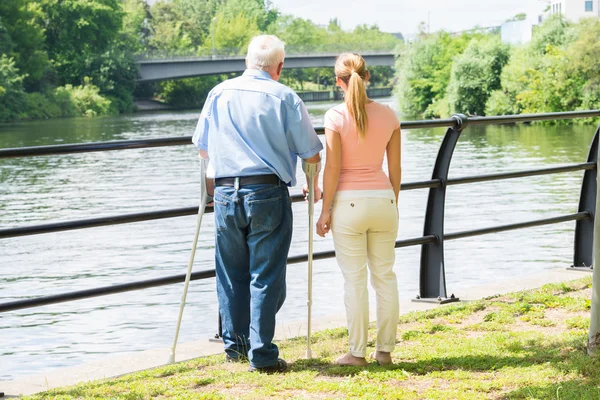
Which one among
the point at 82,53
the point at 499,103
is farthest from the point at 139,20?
the point at 499,103

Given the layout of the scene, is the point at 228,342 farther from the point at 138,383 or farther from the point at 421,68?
the point at 421,68

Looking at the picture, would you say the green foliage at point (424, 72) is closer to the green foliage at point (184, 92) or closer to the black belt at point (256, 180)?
the green foliage at point (184, 92)

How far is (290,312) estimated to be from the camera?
12.1 metres

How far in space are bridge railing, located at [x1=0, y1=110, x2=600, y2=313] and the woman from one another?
3.19ft

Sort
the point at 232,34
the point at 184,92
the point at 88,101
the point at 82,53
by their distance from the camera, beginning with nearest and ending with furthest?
the point at 88,101 < the point at 82,53 < the point at 184,92 < the point at 232,34

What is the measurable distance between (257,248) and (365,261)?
54 centimetres

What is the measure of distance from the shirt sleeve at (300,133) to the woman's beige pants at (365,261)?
0.29 m

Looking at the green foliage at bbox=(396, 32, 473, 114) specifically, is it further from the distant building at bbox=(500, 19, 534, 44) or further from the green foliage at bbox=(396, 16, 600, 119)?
the distant building at bbox=(500, 19, 534, 44)

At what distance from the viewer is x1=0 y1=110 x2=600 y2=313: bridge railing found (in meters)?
5.01

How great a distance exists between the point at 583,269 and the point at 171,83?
104 metres

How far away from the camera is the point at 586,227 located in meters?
7.75

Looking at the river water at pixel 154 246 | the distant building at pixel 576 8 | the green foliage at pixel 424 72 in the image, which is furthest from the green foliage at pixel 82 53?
the river water at pixel 154 246

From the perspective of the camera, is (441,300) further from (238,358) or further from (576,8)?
(576,8)

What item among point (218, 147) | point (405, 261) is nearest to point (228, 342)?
point (218, 147)
